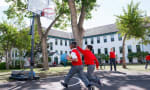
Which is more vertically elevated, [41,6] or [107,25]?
[107,25]

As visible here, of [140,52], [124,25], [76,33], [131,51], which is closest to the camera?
[76,33]

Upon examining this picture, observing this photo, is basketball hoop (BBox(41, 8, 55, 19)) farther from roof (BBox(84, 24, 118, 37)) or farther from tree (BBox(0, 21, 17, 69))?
roof (BBox(84, 24, 118, 37))

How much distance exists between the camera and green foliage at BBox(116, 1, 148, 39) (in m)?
17.6

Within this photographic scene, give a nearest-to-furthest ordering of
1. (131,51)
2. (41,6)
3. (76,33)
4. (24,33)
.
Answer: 1. (41,6)
2. (76,33)
3. (24,33)
4. (131,51)

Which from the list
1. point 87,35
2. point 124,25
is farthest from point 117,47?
point 124,25

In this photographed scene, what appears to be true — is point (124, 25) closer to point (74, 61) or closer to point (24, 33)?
point (74, 61)

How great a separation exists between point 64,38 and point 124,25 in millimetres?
32101

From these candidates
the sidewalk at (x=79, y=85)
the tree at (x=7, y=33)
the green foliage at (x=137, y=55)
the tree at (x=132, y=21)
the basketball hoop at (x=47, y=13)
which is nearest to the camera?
the sidewalk at (x=79, y=85)

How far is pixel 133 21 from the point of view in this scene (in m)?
17.6

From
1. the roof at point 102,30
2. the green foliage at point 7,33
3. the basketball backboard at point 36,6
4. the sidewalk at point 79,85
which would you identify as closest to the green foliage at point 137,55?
the roof at point 102,30

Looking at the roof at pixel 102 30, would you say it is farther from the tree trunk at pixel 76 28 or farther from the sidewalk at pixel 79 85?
the sidewalk at pixel 79 85

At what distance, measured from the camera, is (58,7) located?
22469 millimetres

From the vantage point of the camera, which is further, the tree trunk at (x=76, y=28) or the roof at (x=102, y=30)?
the roof at (x=102, y=30)

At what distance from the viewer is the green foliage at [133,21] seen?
17.6m
